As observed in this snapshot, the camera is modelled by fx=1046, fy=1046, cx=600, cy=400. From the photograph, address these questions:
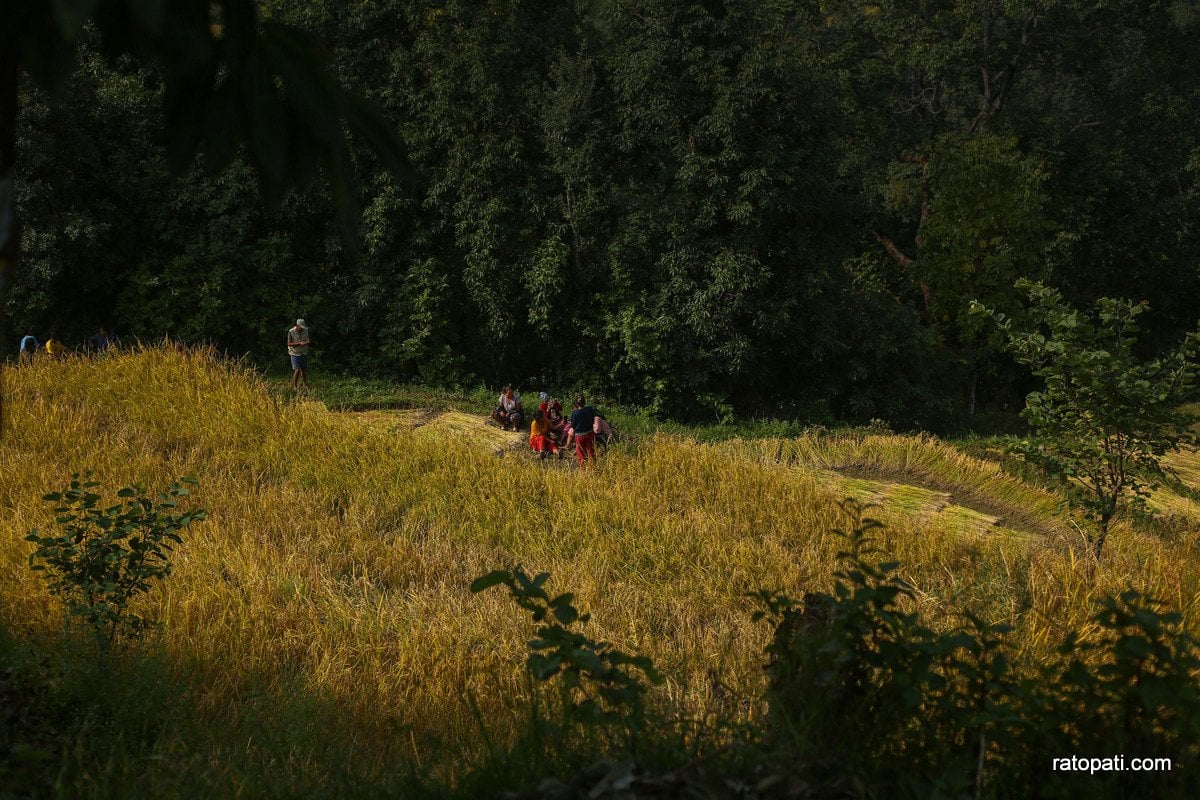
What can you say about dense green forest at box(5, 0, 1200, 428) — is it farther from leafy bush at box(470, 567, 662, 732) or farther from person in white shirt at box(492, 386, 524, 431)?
leafy bush at box(470, 567, 662, 732)

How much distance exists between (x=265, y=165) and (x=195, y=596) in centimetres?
472

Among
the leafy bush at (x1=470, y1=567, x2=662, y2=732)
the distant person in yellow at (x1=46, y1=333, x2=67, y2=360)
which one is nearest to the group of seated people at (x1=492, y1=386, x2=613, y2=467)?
the distant person in yellow at (x1=46, y1=333, x2=67, y2=360)

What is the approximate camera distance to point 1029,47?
27016mm

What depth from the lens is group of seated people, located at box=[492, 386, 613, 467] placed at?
43.6 feet

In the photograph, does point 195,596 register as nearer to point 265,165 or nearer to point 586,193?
point 265,165

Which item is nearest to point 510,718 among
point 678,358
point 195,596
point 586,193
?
point 195,596

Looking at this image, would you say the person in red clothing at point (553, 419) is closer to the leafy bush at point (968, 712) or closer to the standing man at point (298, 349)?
the standing man at point (298, 349)

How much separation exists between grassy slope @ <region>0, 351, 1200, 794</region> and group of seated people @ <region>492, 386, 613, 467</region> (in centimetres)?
54

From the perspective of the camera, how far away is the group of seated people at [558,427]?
1330 cm

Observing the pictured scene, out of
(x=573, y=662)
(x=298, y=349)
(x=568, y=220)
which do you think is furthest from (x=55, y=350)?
(x=573, y=662)

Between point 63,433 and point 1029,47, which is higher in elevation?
point 1029,47

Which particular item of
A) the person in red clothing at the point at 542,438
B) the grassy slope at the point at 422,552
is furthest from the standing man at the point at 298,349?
the person in red clothing at the point at 542,438

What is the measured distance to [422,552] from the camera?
353 inches

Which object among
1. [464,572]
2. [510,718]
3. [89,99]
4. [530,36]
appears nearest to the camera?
[510,718]
